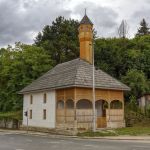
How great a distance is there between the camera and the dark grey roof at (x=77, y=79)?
134 feet

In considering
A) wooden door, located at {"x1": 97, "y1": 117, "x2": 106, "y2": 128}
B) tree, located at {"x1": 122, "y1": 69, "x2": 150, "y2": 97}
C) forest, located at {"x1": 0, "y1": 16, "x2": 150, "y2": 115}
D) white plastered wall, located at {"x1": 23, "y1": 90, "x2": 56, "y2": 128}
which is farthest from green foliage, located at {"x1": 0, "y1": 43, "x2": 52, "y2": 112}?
wooden door, located at {"x1": 97, "y1": 117, "x2": 106, "y2": 128}

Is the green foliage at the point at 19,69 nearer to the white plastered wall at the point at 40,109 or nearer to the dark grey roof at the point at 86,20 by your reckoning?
the white plastered wall at the point at 40,109

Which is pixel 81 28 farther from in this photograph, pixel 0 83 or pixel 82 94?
pixel 0 83

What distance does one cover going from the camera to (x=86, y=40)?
48.6 meters

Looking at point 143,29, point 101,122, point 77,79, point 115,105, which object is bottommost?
point 101,122

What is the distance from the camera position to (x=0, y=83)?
71562 millimetres

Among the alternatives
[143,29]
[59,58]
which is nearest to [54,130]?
[59,58]

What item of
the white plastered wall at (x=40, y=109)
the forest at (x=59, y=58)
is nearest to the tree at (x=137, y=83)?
the forest at (x=59, y=58)

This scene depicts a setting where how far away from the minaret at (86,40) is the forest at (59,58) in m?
10.6

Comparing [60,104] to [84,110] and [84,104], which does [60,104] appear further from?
[84,110]

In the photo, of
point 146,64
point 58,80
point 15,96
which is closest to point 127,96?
point 146,64

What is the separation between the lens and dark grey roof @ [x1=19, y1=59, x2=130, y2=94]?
40.9 meters

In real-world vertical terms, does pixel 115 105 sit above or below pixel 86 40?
below

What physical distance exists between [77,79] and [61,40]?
2837 cm
